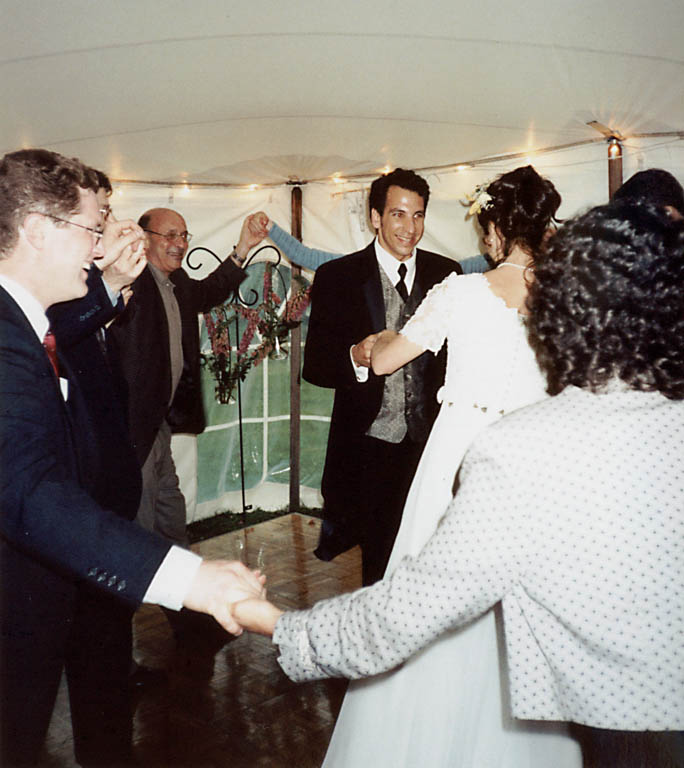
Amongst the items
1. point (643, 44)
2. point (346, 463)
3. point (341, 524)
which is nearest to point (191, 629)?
point (341, 524)

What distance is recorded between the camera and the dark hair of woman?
2109 mm

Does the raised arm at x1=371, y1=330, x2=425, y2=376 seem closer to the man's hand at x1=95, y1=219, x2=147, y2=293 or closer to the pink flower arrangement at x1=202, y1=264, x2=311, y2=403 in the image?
the man's hand at x1=95, y1=219, x2=147, y2=293

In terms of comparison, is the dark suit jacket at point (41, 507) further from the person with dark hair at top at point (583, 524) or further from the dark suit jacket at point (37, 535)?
the person with dark hair at top at point (583, 524)

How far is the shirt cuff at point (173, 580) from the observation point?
1.38m

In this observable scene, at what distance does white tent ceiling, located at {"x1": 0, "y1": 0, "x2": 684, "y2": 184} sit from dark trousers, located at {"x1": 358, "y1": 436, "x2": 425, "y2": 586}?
1479mm

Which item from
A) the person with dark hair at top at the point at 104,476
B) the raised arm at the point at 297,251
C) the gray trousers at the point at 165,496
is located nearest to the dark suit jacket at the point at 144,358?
the gray trousers at the point at 165,496

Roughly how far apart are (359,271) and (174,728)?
2011 mm

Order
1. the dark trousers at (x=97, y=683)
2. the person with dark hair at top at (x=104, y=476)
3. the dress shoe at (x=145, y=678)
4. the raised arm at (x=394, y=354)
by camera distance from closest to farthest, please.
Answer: the person with dark hair at top at (x=104, y=476) < the dark trousers at (x=97, y=683) < the raised arm at (x=394, y=354) < the dress shoe at (x=145, y=678)

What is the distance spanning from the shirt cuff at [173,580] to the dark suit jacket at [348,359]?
155 centimetres

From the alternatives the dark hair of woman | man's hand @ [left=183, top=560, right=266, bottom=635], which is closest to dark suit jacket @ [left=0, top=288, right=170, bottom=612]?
man's hand @ [left=183, top=560, right=266, bottom=635]

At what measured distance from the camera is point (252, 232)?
13.1ft

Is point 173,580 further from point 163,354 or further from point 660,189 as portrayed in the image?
point 660,189

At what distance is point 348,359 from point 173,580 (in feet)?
5.52

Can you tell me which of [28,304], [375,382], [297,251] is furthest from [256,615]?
[297,251]
